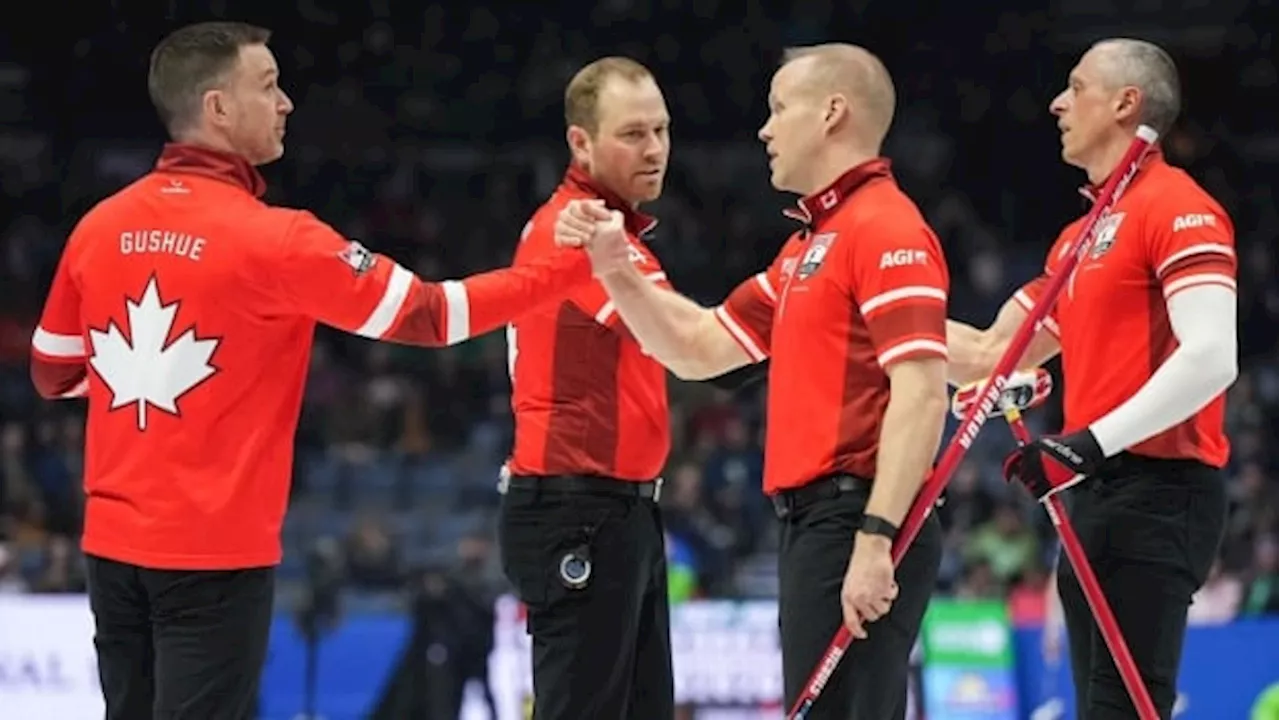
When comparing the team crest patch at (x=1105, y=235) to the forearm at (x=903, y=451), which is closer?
the forearm at (x=903, y=451)

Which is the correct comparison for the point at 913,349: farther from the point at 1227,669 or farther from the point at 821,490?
the point at 1227,669

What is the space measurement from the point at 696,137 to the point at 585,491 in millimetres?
12833

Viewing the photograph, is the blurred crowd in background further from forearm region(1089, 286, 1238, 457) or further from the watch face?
forearm region(1089, 286, 1238, 457)

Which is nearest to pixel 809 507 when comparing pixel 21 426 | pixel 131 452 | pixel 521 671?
pixel 131 452

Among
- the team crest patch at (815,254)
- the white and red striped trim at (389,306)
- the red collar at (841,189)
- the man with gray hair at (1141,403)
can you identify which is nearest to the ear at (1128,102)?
the man with gray hair at (1141,403)

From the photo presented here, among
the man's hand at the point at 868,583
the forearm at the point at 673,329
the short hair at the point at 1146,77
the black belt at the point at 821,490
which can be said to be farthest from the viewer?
the short hair at the point at 1146,77

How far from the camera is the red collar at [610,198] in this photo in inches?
212

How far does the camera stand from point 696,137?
17.8 metres

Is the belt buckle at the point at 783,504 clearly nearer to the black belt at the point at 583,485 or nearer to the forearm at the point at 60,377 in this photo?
the black belt at the point at 583,485

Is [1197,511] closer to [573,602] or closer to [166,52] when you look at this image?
[573,602]

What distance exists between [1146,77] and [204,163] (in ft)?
7.88

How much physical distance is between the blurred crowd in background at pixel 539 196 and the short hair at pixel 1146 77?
6.31 meters

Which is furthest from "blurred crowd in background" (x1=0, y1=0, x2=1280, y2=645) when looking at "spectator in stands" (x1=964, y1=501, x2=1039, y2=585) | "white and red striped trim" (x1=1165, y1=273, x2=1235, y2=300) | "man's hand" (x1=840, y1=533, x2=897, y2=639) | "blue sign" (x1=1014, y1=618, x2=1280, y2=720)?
"man's hand" (x1=840, y1=533, x2=897, y2=639)

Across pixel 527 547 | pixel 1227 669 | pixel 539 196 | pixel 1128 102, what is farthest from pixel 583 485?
pixel 539 196
